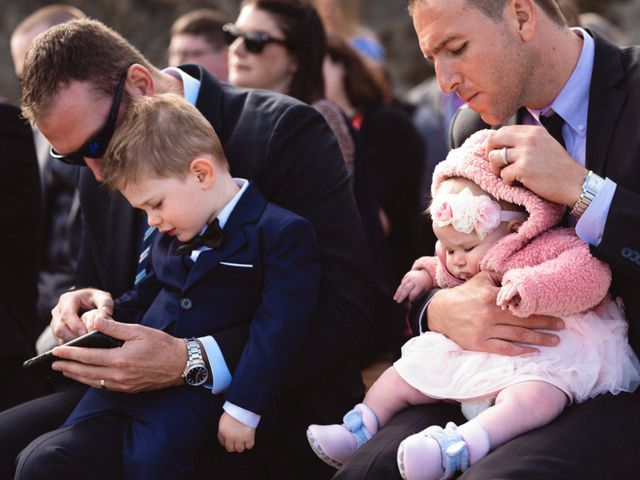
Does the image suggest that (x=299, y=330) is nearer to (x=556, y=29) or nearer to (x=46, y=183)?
(x=556, y=29)

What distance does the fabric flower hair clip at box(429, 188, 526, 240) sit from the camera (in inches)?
95.5

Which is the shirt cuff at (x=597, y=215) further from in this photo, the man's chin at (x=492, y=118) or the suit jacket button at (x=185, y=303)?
the suit jacket button at (x=185, y=303)

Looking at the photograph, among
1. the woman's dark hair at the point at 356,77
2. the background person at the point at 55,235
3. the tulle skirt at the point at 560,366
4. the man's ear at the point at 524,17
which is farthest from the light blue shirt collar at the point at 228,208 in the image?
the woman's dark hair at the point at 356,77

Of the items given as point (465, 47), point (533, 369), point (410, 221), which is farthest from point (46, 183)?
point (533, 369)

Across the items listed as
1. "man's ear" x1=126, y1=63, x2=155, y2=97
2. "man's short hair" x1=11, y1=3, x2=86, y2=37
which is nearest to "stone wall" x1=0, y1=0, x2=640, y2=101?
"man's short hair" x1=11, y1=3, x2=86, y2=37

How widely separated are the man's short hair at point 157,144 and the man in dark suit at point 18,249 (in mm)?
997

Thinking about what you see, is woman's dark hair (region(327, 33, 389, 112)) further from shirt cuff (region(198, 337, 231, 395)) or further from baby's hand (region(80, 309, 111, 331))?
shirt cuff (region(198, 337, 231, 395))

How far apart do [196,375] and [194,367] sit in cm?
3

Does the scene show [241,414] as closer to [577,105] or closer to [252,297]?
[252,297]

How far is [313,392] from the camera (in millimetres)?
2924

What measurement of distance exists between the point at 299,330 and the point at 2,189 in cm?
150

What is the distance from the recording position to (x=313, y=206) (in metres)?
2.93

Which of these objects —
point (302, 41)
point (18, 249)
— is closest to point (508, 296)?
point (18, 249)

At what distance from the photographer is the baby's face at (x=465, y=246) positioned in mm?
2494
